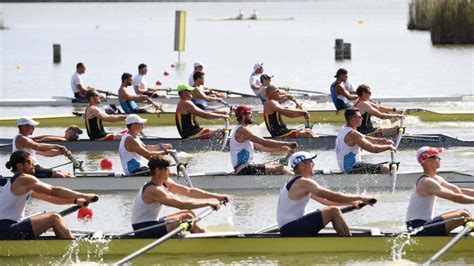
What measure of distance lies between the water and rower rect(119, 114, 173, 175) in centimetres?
34

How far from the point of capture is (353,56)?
43.3 m

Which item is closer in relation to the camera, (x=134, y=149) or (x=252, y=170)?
(x=134, y=149)

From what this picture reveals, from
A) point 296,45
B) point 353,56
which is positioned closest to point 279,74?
point 353,56

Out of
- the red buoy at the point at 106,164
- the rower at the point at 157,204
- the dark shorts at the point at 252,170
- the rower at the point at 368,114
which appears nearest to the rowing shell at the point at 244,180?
the dark shorts at the point at 252,170

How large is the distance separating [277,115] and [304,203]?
23.5 feet

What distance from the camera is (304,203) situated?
10859mm

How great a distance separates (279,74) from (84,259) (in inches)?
1034

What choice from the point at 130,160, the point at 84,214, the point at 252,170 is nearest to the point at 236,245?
the point at 84,214

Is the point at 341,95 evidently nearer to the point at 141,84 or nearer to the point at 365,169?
the point at 141,84

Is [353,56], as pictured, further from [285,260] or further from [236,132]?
[285,260]

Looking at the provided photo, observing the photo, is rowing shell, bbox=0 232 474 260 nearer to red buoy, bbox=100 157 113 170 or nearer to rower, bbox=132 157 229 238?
rower, bbox=132 157 229 238

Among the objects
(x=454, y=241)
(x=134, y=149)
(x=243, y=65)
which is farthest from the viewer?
(x=243, y=65)

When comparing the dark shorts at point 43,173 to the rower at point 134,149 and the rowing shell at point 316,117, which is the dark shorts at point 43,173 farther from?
the rowing shell at point 316,117

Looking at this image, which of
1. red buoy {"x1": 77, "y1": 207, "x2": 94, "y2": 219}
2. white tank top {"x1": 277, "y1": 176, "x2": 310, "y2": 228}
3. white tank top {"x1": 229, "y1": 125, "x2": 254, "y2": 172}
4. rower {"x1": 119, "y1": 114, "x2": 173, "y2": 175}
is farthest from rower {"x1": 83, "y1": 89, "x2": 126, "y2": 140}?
white tank top {"x1": 277, "y1": 176, "x2": 310, "y2": 228}
